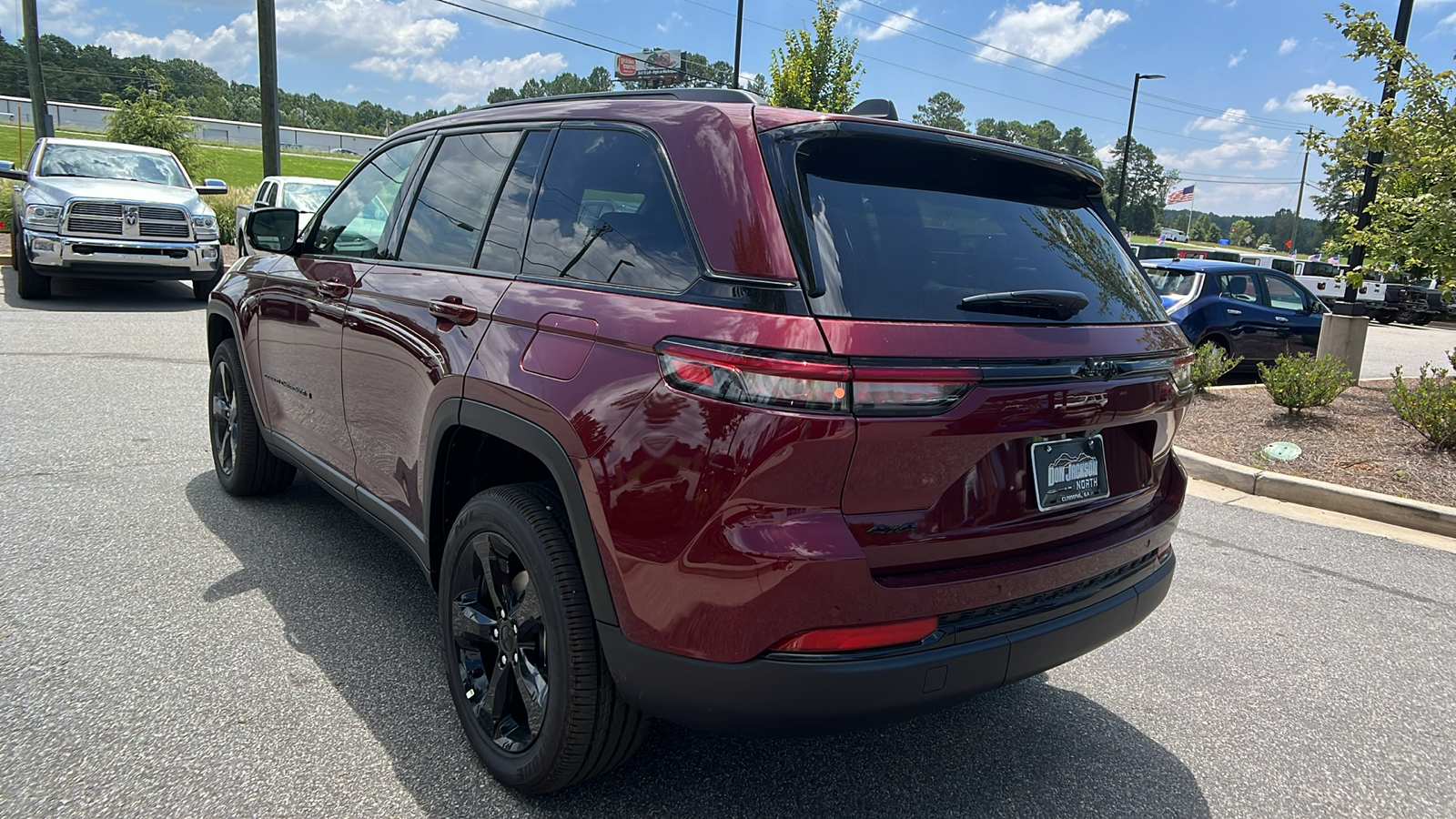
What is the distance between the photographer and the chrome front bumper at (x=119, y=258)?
11328 millimetres

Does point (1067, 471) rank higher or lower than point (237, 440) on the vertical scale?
higher

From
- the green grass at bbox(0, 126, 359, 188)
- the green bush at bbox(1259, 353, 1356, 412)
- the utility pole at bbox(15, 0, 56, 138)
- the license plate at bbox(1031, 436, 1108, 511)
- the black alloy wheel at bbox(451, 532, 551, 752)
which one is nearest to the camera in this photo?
the license plate at bbox(1031, 436, 1108, 511)

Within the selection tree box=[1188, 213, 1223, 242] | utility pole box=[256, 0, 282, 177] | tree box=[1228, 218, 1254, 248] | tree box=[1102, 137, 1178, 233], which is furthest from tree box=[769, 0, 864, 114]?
tree box=[1228, 218, 1254, 248]

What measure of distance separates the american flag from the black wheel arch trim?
5957 centimetres

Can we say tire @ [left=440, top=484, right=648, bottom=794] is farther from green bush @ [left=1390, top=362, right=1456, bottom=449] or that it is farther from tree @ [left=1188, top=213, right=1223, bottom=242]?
tree @ [left=1188, top=213, right=1223, bottom=242]

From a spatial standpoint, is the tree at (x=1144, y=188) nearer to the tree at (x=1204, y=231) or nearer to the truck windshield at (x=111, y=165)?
the tree at (x=1204, y=231)

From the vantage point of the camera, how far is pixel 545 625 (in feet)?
7.55

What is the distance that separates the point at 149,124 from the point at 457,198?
24.4 m

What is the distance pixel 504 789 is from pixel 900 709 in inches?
45.8

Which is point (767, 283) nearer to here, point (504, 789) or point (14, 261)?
point (504, 789)

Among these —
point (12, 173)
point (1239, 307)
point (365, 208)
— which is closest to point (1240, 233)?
point (1239, 307)

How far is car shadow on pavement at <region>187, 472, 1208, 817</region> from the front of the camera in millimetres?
2539

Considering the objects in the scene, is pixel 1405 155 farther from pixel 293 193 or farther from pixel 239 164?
pixel 239 164

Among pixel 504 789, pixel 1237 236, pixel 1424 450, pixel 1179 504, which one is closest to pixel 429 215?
pixel 504 789
